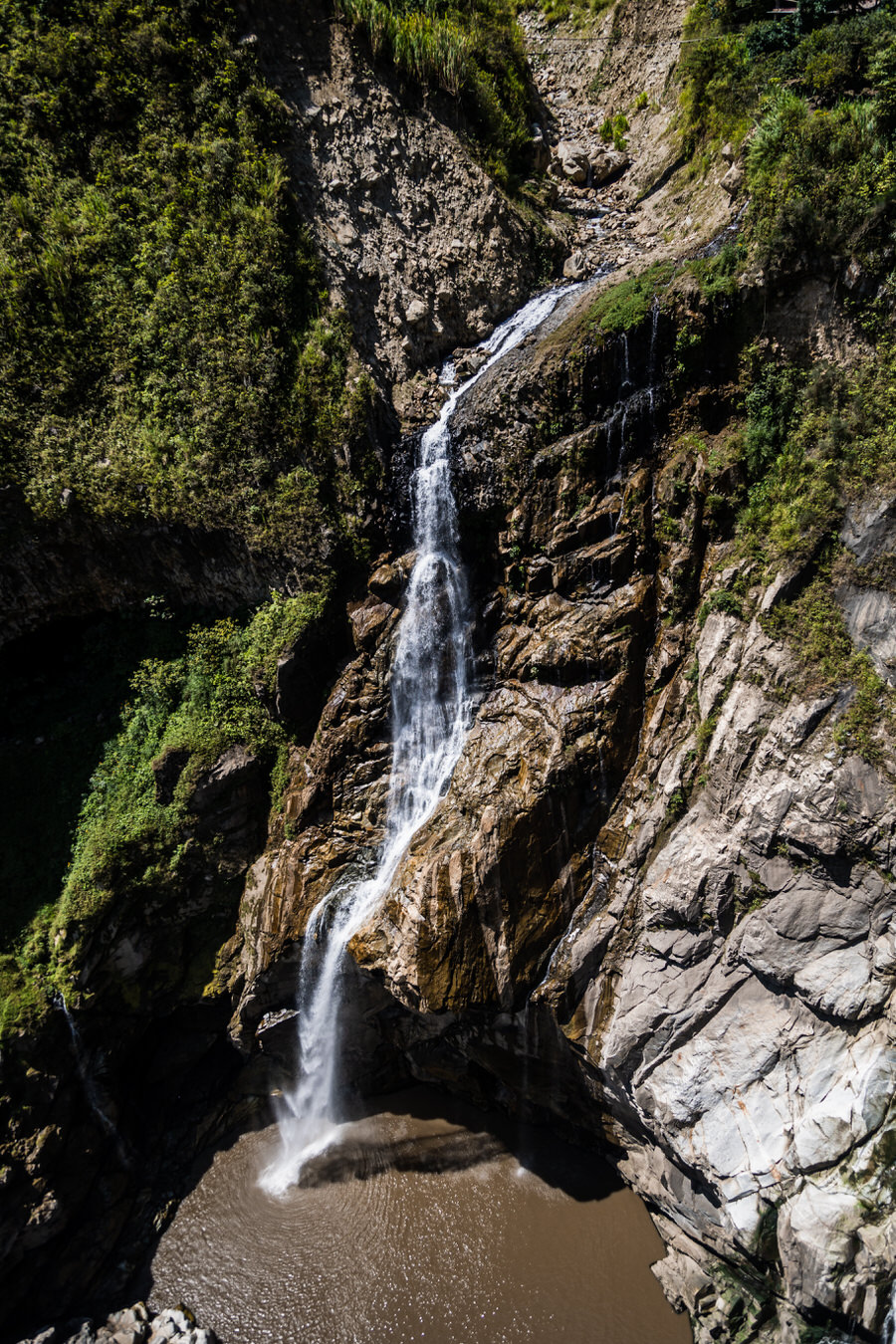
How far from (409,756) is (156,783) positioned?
5.18 meters

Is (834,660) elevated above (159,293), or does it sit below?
below

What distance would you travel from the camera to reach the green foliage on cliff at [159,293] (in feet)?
39.2

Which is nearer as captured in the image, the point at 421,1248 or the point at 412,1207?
the point at 421,1248

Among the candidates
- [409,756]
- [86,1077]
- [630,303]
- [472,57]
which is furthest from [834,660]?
[472,57]

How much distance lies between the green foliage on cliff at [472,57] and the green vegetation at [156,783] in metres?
13.0

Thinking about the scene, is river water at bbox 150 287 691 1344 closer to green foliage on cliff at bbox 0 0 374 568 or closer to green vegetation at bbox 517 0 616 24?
green foliage on cliff at bbox 0 0 374 568

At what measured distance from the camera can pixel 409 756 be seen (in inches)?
450

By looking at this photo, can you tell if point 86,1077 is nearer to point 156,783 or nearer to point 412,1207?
point 156,783

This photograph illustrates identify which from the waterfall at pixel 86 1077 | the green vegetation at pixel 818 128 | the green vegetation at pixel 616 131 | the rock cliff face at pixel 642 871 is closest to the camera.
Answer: the rock cliff face at pixel 642 871

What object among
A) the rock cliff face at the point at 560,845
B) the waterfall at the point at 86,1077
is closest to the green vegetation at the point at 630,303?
the rock cliff face at the point at 560,845

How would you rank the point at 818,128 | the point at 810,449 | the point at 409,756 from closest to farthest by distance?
the point at 818,128
the point at 810,449
the point at 409,756

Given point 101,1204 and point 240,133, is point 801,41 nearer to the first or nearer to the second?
point 240,133

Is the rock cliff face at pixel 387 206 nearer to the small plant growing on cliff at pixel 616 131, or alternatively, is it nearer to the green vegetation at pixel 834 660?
the small plant growing on cliff at pixel 616 131

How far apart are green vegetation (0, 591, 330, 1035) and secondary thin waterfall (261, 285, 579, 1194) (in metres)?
2.22
